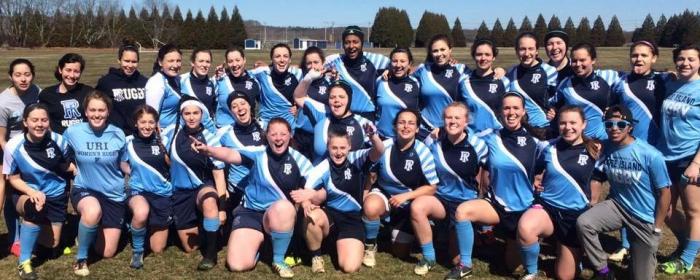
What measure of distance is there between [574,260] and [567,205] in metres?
0.44

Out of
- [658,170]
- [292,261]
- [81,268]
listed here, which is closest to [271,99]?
[292,261]

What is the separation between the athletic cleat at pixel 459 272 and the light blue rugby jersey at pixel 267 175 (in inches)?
56.7

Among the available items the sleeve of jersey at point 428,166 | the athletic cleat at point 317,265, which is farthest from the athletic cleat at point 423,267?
the athletic cleat at point 317,265

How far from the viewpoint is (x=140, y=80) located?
6.21 metres

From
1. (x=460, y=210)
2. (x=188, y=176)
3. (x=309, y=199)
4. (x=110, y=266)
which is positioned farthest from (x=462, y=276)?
(x=110, y=266)

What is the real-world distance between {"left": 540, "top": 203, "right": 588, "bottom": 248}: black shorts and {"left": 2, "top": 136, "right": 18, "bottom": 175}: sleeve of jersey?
4.38 m

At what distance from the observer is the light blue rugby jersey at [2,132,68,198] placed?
16.0ft

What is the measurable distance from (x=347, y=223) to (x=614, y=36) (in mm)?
69428

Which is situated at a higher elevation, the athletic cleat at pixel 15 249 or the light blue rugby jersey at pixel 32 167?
the light blue rugby jersey at pixel 32 167

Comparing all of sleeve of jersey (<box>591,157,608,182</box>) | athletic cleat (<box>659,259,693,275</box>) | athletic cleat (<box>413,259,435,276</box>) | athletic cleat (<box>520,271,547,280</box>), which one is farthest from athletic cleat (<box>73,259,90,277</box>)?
athletic cleat (<box>659,259,693,275</box>)

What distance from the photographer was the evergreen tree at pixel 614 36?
66.6m

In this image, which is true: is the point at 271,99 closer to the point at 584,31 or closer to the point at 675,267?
the point at 675,267

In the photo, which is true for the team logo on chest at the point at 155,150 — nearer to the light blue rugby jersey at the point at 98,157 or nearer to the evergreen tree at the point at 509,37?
the light blue rugby jersey at the point at 98,157

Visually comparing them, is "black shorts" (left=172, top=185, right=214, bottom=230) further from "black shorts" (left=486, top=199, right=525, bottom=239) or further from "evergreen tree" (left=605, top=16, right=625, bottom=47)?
"evergreen tree" (left=605, top=16, right=625, bottom=47)
